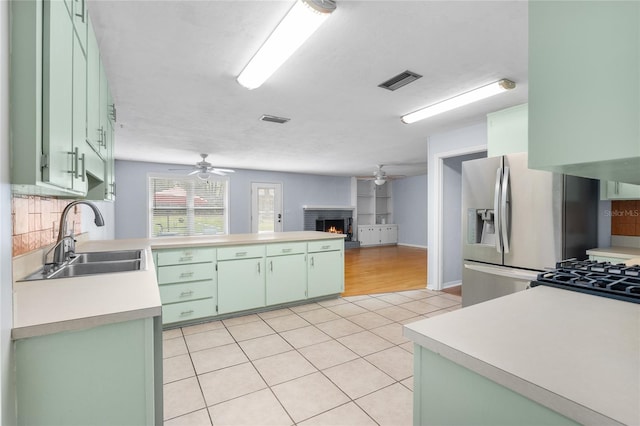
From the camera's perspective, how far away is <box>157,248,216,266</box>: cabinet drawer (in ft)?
9.53

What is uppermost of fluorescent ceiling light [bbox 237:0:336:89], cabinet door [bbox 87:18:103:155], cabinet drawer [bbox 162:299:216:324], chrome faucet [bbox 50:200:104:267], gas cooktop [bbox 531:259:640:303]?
fluorescent ceiling light [bbox 237:0:336:89]

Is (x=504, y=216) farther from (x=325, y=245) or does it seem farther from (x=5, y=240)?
(x=5, y=240)

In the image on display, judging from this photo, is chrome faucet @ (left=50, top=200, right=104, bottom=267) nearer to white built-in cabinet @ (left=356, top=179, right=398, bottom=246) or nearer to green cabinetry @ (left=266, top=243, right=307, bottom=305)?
green cabinetry @ (left=266, top=243, right=307, bottom=305)

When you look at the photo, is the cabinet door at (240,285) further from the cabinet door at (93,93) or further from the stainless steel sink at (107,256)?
the cabinet door at (93,93)

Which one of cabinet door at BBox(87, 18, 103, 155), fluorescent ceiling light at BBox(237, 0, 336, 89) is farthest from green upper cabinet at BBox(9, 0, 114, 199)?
fluorescent ceiling light at BBox(237, 0, 336, 89)

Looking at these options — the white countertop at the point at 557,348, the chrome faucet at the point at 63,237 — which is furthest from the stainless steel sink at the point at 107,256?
the white countertop at the point at 557,348

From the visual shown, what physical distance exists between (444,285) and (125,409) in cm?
428

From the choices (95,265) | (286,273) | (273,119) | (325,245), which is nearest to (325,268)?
(325,245)

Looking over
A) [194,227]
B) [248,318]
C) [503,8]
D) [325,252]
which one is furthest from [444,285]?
[194,227]

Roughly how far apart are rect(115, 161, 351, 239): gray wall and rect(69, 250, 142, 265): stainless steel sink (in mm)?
4536

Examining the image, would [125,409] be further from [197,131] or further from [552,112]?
[197,131]

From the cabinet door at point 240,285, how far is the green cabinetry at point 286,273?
107 millimetres

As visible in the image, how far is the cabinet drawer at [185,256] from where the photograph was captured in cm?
291

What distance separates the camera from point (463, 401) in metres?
0.76
